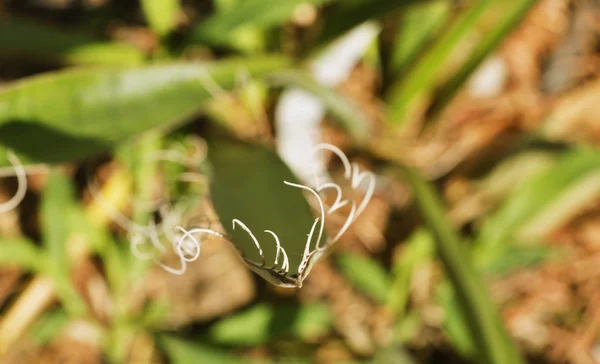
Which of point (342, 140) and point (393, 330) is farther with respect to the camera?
point (342, 140)

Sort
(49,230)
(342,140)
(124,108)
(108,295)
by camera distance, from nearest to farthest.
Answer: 1. (124,108)
2. (49,230)
3. (108,295)
4. (342,140)

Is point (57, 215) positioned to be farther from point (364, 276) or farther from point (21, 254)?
point (364, 276)

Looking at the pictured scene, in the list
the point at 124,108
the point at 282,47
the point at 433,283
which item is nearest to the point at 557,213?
the point at 433,283

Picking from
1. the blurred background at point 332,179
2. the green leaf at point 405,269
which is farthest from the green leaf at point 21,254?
the green leaf at point 405,269

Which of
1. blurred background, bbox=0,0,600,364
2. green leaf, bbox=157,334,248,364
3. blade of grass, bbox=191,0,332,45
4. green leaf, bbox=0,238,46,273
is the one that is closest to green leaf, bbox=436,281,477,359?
blurred background, bbox=0,0,600,364

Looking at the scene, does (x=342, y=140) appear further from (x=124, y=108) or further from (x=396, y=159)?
(x=124, y=108)

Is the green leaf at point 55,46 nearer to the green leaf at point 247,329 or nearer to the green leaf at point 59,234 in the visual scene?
the green leaf at point 59,234
